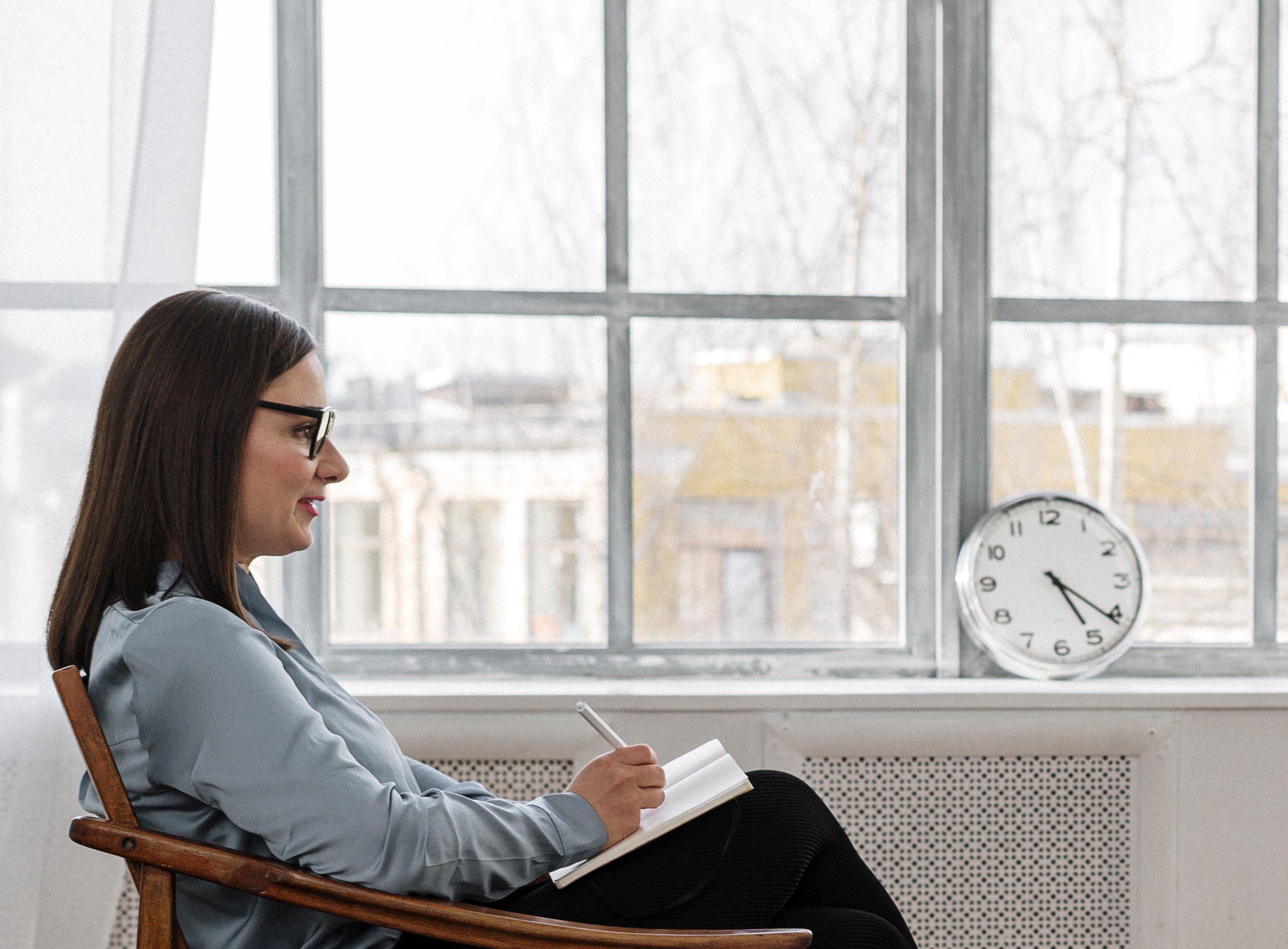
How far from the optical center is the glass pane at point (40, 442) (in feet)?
4.87

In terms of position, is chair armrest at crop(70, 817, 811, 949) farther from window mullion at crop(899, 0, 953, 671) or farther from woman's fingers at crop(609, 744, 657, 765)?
window mullion at crop(899, 0, 953, 671)

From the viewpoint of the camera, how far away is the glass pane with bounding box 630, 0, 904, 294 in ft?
6.66

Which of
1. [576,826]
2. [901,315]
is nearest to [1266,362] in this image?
[901,315]

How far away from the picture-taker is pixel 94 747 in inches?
38.8

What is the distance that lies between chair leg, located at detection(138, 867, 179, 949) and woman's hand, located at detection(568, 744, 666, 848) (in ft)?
1.34

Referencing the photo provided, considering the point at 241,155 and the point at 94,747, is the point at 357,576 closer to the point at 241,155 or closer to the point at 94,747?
the point at 241,155

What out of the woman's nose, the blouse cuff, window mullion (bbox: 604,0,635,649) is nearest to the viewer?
the blouse cuff

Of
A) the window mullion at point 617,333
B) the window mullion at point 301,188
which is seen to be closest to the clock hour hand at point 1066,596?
the window mullion at point 617,333

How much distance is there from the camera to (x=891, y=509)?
81.0 inches

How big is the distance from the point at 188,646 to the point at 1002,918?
58.4 inches

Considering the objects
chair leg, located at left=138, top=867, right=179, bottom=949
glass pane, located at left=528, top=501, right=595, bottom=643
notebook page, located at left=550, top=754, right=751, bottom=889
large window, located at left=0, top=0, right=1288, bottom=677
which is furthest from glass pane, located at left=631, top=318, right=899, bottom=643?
chair leg, located at left=138, top=867, right=179, bottom=949

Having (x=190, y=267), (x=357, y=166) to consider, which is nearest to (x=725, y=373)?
(x=357, y=166)

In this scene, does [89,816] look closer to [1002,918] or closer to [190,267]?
[190,267]

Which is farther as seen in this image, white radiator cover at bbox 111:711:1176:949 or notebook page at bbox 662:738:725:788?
white radiator cover at bbox 111:711:1176:949
